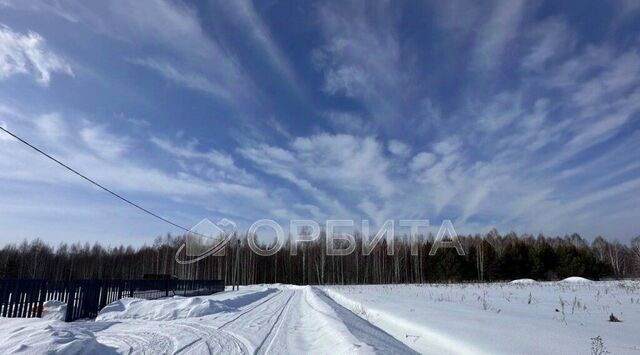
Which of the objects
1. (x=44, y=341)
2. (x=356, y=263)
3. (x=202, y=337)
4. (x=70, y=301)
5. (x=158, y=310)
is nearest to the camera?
(x=44, y=341)

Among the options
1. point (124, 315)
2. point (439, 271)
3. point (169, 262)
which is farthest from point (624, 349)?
point (169, 262)

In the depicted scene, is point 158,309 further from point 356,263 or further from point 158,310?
point 356,263

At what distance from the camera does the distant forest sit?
195 feet

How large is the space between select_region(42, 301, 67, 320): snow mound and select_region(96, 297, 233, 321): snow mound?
102 centimetres

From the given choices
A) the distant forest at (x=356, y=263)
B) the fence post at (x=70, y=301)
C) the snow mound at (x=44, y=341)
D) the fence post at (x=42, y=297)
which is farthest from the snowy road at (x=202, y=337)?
the distant forest at (x=356, y=263)

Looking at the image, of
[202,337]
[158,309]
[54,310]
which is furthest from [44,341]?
[54,310]

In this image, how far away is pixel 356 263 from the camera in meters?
69.9

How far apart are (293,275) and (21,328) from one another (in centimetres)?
6794

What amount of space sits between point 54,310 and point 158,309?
3101 mm

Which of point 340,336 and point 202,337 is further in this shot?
point 202,337

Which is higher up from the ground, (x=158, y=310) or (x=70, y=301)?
(x=70, y=301)

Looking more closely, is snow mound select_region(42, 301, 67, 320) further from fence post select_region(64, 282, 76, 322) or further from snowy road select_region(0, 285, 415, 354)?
snowy road select_region(0, 285, 415, 354)

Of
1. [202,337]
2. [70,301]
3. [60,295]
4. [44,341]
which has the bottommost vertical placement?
[202,337]

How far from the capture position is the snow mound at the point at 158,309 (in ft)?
40.5
